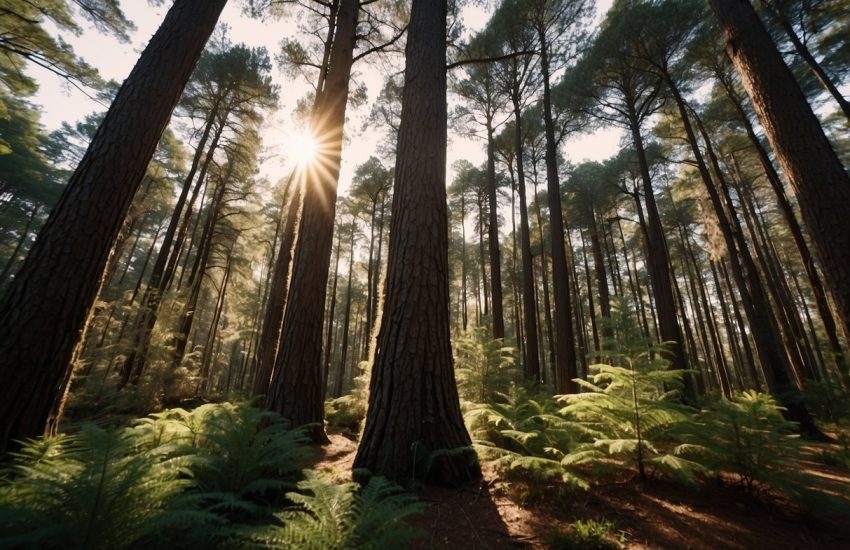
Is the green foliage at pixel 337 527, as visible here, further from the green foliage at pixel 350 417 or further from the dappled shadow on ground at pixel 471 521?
the green foliage at pixel 350 417

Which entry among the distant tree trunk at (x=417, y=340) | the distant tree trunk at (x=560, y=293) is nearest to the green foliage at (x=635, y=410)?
the distant tree trunk at (x=417, y=340)

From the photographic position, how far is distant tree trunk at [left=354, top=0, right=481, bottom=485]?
9.40 feet

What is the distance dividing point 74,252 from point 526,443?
4.82 metres

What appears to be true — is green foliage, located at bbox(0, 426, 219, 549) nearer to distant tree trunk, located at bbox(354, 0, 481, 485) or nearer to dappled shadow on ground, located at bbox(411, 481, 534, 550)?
dappled shadow on ground, located at bbox(411, 481, 534, 550)

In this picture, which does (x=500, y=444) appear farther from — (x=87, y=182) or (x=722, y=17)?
(x=722, y=17)

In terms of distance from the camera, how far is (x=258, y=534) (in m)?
1.35

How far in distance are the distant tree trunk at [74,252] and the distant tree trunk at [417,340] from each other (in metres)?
2.67

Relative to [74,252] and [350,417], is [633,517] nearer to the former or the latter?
[74,252]

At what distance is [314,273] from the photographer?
5066mm

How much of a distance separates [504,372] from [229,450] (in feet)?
20.0

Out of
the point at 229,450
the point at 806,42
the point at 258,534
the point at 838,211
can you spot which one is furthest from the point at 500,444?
the point at 806,42

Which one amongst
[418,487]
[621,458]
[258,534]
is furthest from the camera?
[621,458]

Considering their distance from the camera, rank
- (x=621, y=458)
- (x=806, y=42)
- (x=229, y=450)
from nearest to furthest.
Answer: (x=229, y=450) < (x=621, y=458) < (x=806, y=42)

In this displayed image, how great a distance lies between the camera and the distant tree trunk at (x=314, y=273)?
4625 mm
